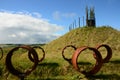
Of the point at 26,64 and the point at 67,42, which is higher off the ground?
the point at 67,42

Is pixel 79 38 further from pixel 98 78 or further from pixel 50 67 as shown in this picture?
pixel 98 78

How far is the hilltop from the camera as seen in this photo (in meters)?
57.0

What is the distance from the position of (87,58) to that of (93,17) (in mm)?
24450

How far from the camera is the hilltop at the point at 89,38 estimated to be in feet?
187

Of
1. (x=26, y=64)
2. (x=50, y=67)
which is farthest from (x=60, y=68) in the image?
(x=26, y=64)

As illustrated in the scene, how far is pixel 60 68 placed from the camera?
1543 inches

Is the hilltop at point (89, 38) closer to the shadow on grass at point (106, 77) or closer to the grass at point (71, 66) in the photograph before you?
the grass at point (71, 66)

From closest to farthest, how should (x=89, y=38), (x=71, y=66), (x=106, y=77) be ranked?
(x=106, y=77) → (x=71, y=66) → (x=89, y=38)

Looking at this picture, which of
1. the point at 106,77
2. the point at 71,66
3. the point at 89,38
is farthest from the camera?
the point at 89,38

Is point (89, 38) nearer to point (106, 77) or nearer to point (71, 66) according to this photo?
point (71, 66)

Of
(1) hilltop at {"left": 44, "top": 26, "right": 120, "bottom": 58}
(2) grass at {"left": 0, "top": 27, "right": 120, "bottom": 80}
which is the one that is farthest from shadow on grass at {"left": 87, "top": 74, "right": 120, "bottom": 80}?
(1) hilltop at {"left": 44, "top": 26, "right": 120, "bottom": 58}

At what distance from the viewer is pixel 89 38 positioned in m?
59.8

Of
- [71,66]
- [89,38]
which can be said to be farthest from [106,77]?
[89,38]

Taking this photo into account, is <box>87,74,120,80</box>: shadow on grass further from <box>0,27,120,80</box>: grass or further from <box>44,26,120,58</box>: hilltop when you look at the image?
<box>44,26,120,58</box>: hilltop
